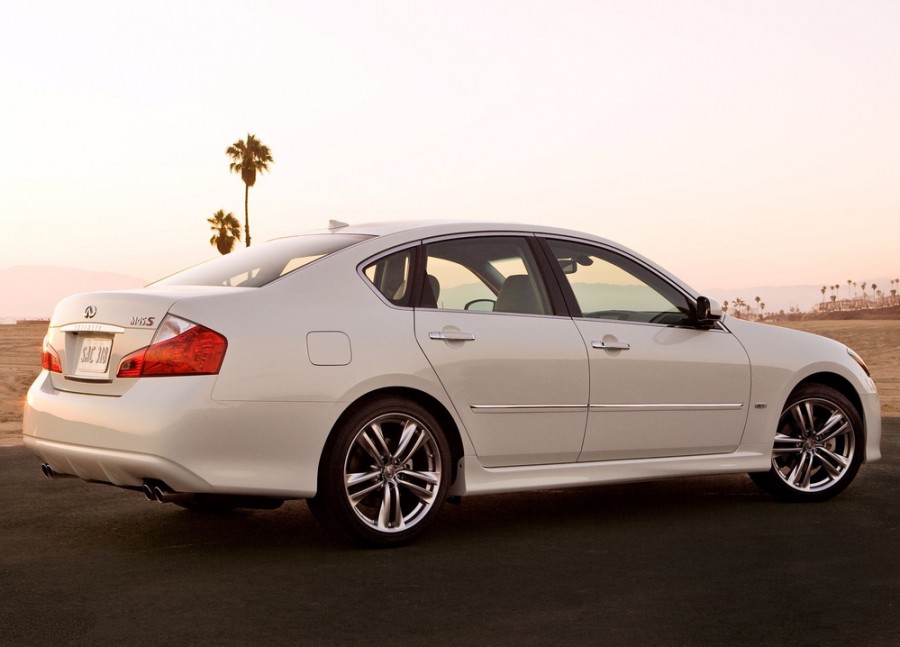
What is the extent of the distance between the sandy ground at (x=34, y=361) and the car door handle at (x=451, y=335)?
256 inches

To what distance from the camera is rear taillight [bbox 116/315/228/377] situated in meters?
5.54

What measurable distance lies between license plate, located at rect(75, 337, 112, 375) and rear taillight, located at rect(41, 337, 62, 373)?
19 centimetres

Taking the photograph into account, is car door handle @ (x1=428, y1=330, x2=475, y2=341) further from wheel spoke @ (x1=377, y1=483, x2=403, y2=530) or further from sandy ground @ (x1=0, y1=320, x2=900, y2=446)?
sandy ground @ (x1=0, y1=320, x2=900, y2=446)

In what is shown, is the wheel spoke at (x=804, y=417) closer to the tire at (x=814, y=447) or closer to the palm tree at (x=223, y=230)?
the tire at (x=814, y=447)

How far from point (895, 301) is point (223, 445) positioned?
327ft

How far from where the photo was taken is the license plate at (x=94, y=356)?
19.0 feet

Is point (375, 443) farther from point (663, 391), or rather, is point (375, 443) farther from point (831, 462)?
point (831, 462)

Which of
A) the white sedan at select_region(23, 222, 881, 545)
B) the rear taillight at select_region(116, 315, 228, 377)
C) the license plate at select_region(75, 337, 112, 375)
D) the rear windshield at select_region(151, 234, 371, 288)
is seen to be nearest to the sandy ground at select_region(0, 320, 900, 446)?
the rear windshield at select_region(151, 234, 371, 288)

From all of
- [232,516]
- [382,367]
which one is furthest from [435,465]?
[232,516]

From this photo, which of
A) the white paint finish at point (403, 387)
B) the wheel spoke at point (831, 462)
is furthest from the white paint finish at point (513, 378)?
the wheel spoke at point (831, 462)

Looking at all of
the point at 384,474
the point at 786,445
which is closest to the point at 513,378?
the point at 384,474

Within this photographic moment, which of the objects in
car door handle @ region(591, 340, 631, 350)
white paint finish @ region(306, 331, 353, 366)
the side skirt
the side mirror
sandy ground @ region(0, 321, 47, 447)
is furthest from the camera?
sandy ground @ region(0, 321, 47, 447)

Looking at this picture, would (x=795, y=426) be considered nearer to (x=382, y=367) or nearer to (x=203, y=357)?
(x=382, y=367)

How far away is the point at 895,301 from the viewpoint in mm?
97938
